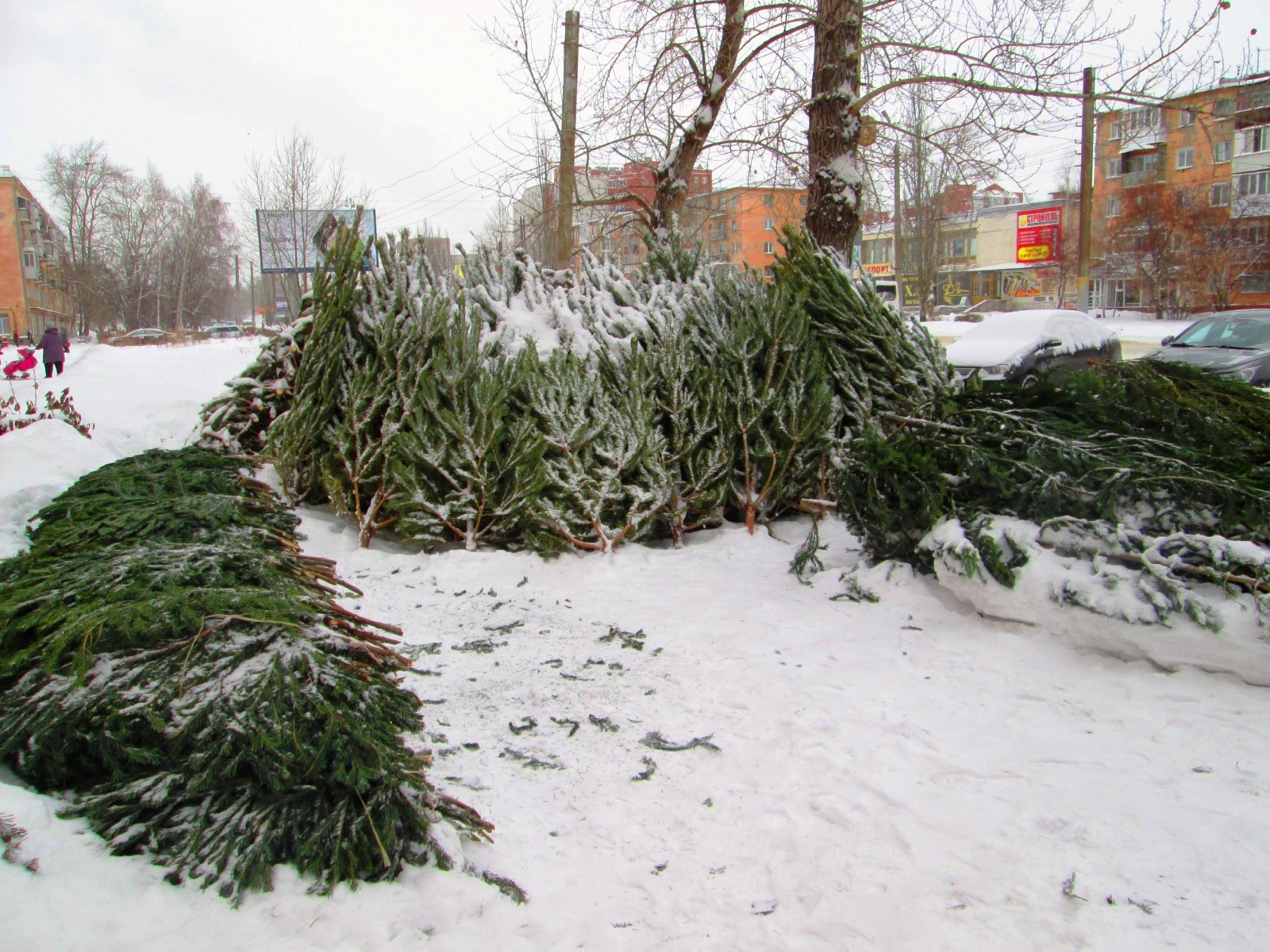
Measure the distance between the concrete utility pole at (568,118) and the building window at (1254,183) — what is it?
47.6m

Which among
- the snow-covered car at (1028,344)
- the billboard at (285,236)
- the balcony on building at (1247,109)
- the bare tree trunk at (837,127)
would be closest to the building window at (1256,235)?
the snow-covered car at (1028,344)

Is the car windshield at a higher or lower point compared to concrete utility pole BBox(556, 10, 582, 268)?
lower

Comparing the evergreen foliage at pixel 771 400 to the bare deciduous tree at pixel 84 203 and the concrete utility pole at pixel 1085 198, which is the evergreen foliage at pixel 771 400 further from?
the bare deciduous tree at pixel 84 203

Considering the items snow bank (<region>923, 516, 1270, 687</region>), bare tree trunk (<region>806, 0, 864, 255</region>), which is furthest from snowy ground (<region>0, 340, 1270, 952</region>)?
bare tree trunk (<region>806, 0, 864, 255</region>)

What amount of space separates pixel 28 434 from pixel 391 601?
222cm

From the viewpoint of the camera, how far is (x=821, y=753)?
3111mm

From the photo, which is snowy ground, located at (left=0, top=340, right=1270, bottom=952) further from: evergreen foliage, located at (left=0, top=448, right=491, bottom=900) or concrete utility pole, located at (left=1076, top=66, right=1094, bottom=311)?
concrete utility pole, located at (left=1076, top=66, right=1094, bottom=311)

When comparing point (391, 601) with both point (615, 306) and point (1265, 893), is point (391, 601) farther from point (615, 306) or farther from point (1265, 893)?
point (1265, 893)

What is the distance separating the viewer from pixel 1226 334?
15.1 metres

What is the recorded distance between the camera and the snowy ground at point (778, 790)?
6.66 feet

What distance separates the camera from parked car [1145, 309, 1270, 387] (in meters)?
13.7

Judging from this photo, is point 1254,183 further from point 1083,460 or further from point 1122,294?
point 1083,460

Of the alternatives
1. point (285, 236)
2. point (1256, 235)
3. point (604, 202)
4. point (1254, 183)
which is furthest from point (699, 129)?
point (1254, 183)

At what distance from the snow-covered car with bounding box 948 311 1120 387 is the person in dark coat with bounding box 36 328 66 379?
19.8 meters
